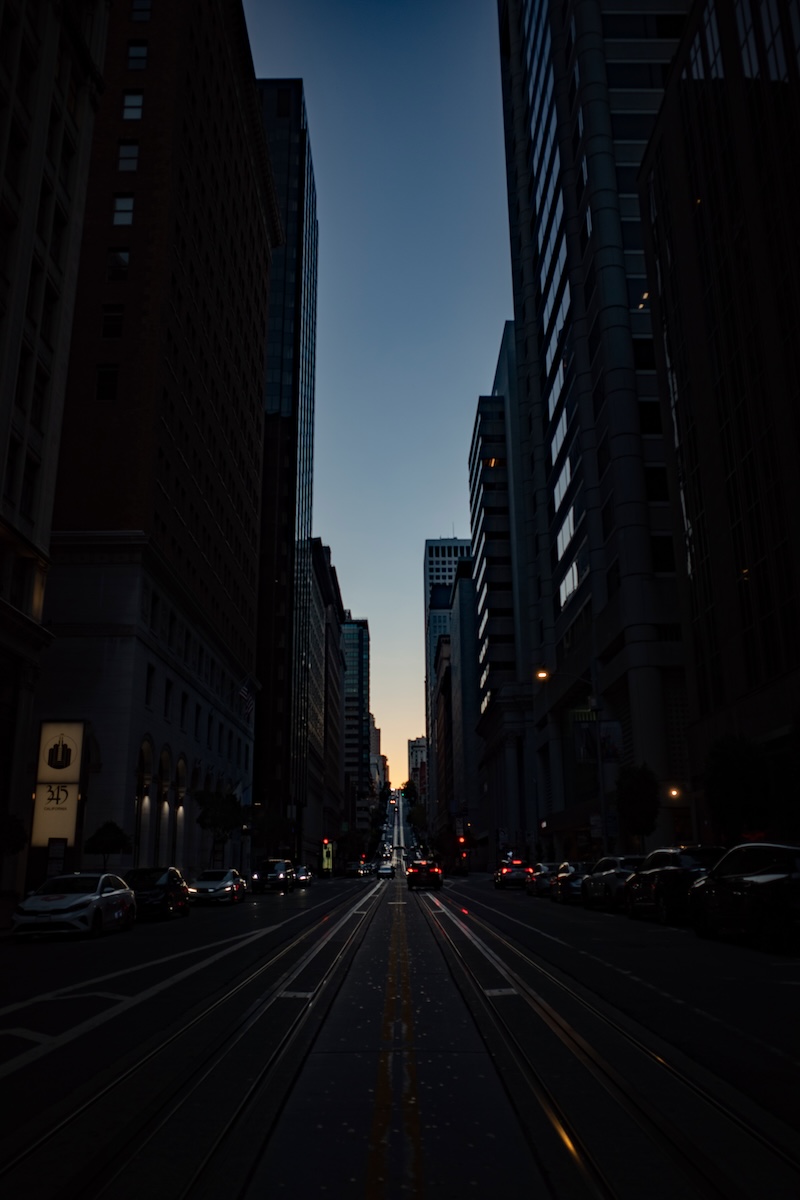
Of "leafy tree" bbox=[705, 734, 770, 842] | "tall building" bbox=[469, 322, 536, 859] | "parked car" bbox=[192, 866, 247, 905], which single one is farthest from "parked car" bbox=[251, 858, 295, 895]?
"tall building" bbox=[469, 322, 536, 859]

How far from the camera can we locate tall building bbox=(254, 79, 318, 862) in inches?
4166

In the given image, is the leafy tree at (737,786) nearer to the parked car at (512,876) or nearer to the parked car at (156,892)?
the parked car at (156,892)

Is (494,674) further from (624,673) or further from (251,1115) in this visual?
(251,1115)

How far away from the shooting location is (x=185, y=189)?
59312 millimetres

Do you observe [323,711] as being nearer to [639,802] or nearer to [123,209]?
[123,209]

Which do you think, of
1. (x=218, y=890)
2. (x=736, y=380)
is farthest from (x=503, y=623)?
(x=218, y=890)

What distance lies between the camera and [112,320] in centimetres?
5247

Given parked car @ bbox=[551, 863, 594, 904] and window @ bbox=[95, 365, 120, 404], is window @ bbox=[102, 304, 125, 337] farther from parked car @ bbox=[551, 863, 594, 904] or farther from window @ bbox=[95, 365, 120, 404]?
parked car @ bbox=[551, 863, 594, 904]

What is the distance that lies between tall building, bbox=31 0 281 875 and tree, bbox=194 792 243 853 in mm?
1355

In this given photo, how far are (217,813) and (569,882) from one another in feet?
98.9

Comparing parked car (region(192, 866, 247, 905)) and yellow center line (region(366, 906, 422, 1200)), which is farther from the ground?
parked car (region(192, 866, 247, 905))

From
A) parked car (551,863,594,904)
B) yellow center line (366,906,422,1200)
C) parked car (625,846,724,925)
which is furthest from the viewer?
parked car (551,863,594,904)

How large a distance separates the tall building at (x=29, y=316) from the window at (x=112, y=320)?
38.5ft

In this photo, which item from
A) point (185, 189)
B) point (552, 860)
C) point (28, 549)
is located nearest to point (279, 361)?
point (185, 189)
